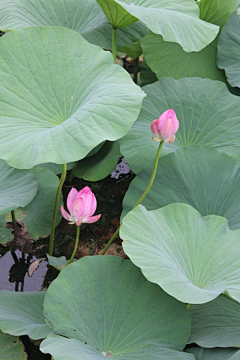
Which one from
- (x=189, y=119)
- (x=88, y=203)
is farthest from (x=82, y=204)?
(x=189, y=119)

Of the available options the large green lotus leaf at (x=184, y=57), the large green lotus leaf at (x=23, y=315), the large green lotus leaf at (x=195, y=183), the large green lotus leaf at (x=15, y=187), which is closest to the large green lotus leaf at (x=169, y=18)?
the large green lotus leaf at (x=184, y=57)

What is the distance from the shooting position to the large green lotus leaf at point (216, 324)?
4.35 feet

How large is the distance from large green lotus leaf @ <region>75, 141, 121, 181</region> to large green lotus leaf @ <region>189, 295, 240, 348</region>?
823mm

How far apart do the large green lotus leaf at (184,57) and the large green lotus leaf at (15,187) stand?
3.45 feet

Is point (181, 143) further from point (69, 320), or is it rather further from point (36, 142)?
point (69, 320)

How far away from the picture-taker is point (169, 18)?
1.81 m

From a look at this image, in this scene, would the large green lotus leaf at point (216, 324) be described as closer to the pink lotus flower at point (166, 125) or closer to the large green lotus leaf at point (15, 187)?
the pink lotus flower at point (166, 125)

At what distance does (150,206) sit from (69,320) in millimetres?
546

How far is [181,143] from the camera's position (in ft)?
6.05

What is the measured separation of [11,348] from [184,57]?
1.66 m

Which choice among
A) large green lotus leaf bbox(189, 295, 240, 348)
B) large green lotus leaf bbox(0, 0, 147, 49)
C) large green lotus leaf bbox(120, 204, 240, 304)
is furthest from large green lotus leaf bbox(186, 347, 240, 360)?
large green lotus leaf bbox(0, 0, 147, 49)

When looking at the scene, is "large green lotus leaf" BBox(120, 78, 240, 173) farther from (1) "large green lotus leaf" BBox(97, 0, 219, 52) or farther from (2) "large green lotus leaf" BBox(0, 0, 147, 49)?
(2) "large green lotus leaf" BBox(0, 0, 147, 49)

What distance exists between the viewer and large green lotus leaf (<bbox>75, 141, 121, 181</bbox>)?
2092mm

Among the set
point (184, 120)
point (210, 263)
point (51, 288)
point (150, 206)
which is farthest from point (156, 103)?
point (51, 288)
